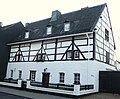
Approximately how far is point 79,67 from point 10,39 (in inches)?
550

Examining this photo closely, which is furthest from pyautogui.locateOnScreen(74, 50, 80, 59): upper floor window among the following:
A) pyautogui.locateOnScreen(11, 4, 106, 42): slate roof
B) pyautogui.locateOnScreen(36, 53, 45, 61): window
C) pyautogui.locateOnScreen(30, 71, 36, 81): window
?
pyautogui.locateOnScreen(30, 71, 36, 81): window

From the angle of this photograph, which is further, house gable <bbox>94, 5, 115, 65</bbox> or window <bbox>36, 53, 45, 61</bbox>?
window <bbox>36, 53, 45, 61</bbox>

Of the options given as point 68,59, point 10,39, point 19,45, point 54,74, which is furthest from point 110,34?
point 10,39

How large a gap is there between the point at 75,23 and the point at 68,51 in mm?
4001

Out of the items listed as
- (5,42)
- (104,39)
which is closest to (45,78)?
(104,39)

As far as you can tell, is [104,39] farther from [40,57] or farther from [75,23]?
[40,57]

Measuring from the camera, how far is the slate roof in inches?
775

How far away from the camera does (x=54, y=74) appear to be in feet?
66.6

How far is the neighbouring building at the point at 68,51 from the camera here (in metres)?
18.1

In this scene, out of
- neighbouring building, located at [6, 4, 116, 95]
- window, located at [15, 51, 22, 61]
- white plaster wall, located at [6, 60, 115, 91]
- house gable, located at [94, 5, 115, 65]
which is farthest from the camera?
window, located at [15, 51, 22, 61]

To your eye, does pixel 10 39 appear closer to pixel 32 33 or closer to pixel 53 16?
pixel 32 33

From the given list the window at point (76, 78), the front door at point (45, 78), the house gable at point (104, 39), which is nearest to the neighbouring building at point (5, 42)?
the front door at point (45, 78)

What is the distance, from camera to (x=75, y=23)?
846 inches

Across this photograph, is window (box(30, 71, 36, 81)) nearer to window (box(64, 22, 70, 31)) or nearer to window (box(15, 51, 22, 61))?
window (box(15, 51, 22, 61))
